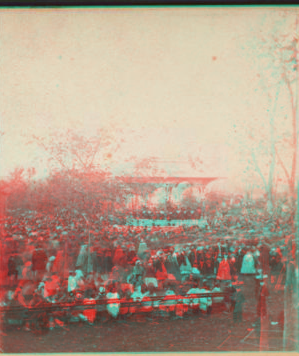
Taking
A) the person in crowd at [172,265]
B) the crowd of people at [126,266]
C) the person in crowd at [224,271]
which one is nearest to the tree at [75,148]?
the crowd of people at [126,266]

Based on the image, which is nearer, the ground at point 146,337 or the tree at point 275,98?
the ground at point 146,337

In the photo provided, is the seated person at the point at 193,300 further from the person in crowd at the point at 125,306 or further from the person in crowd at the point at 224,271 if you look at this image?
the person in crowd at the point at 125,306

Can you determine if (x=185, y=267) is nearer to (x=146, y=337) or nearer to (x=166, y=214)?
(x=166, y=214)

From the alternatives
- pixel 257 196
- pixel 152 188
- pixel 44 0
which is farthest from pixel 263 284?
pixel 44 0

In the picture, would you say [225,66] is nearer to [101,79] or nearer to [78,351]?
[101,79]

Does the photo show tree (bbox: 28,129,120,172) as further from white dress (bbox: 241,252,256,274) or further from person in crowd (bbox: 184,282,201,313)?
white dress (bbox: 241,252,256,274)

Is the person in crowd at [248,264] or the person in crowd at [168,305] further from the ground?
the person in crowd at [248,264]

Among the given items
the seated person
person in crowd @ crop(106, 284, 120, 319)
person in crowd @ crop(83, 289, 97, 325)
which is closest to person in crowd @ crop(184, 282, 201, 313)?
the seated person
